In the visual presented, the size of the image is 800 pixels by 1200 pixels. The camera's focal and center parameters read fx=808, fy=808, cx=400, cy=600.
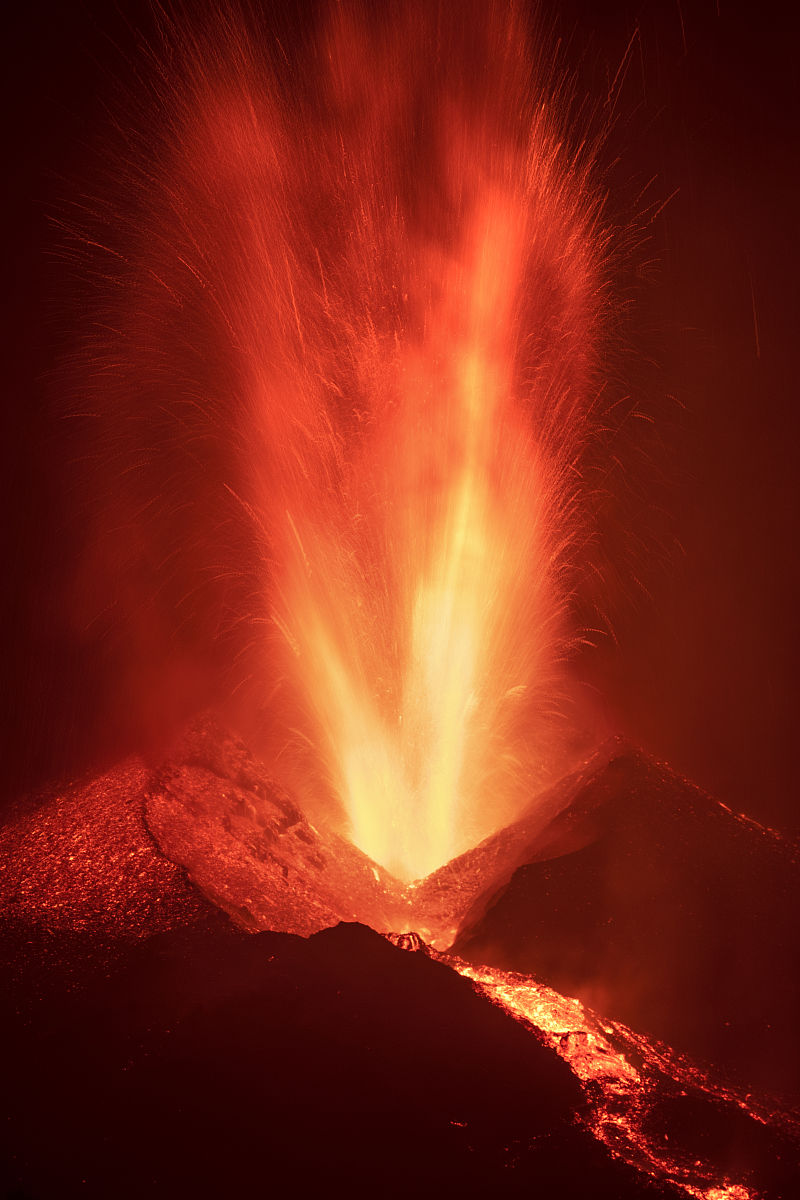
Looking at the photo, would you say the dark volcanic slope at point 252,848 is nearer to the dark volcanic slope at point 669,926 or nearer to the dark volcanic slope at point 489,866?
the dark volcanic slope at point 489,866

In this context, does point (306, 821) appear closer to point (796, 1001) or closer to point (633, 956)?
point (633, 956)

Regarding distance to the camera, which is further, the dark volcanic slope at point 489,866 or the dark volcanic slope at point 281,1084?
the dark volcanic slope at point 489,866

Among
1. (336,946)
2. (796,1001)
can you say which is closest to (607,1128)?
(336,946)

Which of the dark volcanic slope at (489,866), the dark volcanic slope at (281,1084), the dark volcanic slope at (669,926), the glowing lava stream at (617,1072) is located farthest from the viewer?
the dark volcanic slope at (489,866)

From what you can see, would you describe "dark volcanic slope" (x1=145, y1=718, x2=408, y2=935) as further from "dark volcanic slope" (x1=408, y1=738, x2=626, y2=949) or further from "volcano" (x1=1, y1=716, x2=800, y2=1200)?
"dark volcanic slope" (x1=408, y1=738, x2=626, y2=949)

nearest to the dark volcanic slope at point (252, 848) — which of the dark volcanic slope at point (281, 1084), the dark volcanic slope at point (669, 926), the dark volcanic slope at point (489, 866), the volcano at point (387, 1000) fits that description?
the volcano at point (387, 1000)

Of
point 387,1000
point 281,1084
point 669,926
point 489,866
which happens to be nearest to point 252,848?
point 489,866
